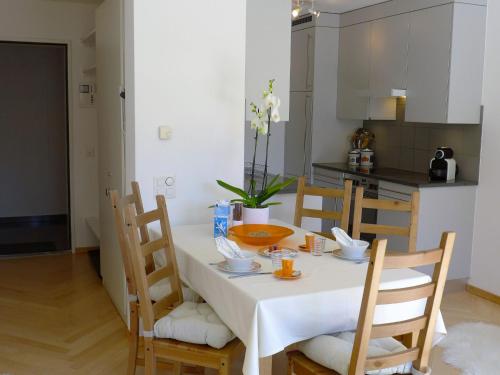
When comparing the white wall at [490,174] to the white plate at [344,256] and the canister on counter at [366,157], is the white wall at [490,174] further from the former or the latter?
the white plate at [344,256]

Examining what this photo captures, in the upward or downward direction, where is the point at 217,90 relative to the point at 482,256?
upward

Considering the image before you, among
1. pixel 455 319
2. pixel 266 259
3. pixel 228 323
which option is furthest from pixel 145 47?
pixel 455 319

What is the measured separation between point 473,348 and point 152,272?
2161 mm

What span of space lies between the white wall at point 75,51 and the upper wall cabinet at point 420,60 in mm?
2560

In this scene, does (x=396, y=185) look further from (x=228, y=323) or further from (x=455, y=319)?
(x=228, y=323)

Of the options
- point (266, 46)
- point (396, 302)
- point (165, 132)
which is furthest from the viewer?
point (266, 46)

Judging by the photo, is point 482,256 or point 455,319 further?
point 482,256

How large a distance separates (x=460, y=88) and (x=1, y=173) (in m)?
5.31

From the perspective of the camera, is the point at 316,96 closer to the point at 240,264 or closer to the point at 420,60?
the point at 420,60

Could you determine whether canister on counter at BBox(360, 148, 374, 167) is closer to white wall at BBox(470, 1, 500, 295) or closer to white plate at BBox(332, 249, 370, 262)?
white wall at BBox(470, 1, 500, 295)

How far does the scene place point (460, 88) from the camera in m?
4.58

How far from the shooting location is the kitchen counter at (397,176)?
4583 mm

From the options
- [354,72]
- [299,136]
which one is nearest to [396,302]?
[354,72]

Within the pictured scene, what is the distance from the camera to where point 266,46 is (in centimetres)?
429
